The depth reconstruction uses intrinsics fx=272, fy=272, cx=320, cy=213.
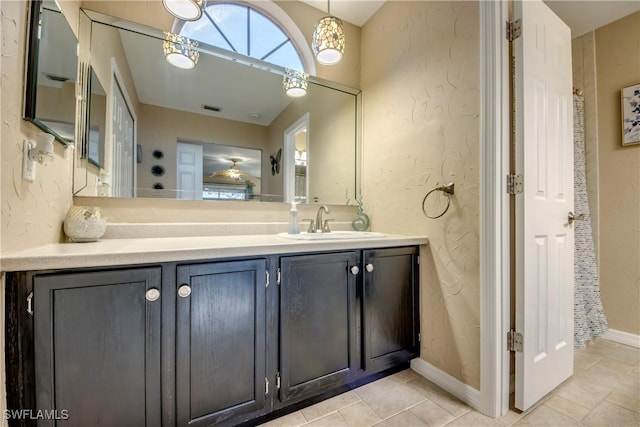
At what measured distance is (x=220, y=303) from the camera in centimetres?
114

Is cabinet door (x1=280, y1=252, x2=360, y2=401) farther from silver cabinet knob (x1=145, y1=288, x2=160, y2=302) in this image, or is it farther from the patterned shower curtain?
the patterned shower curtain

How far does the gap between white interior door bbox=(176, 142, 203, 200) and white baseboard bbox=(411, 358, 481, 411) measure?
1763 mm

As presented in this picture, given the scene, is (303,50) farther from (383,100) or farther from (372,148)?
(372,148)

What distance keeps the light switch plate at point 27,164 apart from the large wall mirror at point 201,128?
0.48 metres

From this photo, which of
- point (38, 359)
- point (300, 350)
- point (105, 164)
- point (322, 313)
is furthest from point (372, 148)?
point (38, 359)

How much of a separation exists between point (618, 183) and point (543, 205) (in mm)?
1408

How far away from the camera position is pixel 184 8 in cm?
142

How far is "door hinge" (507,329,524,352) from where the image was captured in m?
1.36

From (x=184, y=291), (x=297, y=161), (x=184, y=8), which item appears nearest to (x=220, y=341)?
(x=184, y=291)

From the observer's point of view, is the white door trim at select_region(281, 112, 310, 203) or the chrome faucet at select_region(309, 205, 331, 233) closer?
the chrome faucet at select_region(309, 205, 331, 233)

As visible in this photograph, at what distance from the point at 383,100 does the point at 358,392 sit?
1970 millimetres

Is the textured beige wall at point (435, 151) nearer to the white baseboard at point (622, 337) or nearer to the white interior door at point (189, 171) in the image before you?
the white interior door at point (189, 171)

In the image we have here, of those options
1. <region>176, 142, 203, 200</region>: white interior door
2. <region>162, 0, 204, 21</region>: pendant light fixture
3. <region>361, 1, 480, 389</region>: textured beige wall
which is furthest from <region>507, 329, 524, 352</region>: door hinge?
<region>162, 0, 204, 21</region>: pendant light fixture

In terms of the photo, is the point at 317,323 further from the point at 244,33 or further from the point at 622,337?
the point at 622,337
